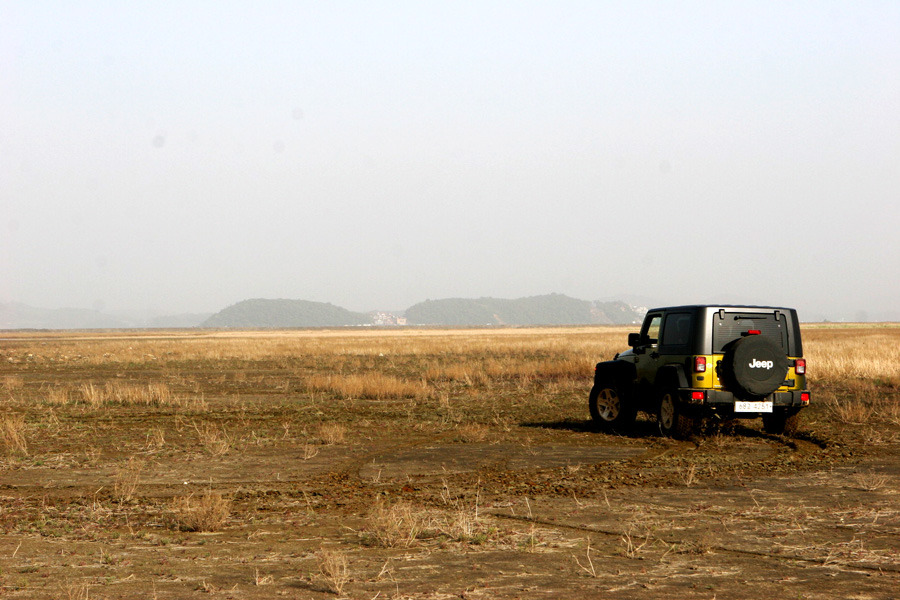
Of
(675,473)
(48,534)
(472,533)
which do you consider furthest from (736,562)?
(48,534)

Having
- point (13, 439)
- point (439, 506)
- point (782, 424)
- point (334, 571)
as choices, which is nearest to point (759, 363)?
point (782, 424)

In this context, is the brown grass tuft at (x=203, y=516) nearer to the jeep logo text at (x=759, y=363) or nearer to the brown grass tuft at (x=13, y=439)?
the brown grass tuft at (x=13, y=439)

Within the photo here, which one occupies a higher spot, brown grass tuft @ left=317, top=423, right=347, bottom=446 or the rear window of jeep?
the rear window of jeep

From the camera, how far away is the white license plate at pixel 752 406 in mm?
14111

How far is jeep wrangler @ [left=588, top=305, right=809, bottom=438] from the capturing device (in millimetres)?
13930

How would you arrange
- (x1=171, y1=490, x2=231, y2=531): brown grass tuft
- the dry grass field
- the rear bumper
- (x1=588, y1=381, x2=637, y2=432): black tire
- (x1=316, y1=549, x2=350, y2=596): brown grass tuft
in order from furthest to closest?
(x1=588, y1=381, x2=637, y2=432): black tire, the rear bumper, (x1=171, y1=490, x2=231, y2=531): brown grass tuft, the dry grass field, (x1=316, y1=549, x2=350, y2=596): brown grass tuft

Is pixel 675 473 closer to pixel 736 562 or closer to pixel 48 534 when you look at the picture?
pixel 736 562

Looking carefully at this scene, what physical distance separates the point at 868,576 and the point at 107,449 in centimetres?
1135

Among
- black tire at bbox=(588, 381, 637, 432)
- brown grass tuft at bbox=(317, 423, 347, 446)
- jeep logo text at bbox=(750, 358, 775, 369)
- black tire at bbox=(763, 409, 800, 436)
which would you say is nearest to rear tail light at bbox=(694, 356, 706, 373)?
jeep logo text at bbox=(750, 358, 775, 369)

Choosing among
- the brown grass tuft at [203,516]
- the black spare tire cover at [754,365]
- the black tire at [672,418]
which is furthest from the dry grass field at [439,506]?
the black spare tire cover at [754,365]

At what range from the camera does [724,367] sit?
14023 millimetres

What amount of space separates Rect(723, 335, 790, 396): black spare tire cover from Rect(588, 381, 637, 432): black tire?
2514 millimetres

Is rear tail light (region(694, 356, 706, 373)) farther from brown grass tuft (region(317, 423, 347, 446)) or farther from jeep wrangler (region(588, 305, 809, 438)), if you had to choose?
brown grass tuft (region(317, 423, 347, 446))

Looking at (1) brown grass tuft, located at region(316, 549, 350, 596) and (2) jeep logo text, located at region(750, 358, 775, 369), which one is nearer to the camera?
(1) brown grass tuft, located at region(316, 549, 350, 596)
